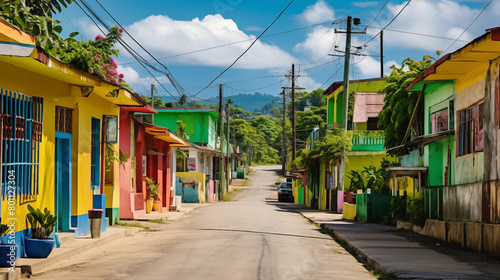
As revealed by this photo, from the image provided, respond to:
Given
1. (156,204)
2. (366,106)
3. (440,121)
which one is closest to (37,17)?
(440,121)

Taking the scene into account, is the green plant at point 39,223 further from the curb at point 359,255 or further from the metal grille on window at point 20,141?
the curb at point 359,255

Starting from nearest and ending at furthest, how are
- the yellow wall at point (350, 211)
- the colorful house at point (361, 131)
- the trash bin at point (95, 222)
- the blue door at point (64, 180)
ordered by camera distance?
1. the blue door at point (64, 180)
2. the trash bin at point (95, 222)
3. the yellow wall at point (350, 211)
4. the colorful house at point (361, 131)

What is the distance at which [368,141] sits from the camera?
37.8m

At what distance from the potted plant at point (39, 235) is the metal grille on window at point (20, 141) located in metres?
0.49

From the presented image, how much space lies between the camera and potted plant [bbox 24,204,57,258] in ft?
39.8

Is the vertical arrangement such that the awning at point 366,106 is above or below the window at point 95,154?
above

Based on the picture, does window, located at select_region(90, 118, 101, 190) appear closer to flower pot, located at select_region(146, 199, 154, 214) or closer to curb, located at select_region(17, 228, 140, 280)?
curb, located at select_region(17, 228, 140, 280)

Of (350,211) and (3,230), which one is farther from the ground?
(3,230)

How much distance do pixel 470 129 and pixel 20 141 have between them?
1164cm

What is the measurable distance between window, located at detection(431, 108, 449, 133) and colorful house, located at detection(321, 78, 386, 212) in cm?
1247

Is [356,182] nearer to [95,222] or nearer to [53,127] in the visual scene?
[95,222]

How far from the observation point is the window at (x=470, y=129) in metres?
16.8

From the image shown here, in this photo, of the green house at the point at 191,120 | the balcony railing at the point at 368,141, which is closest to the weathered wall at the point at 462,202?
the balcony railing at the point at 368,141

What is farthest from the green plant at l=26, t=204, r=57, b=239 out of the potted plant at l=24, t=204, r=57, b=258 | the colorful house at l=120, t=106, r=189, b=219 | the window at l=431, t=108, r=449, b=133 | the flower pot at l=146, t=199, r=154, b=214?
the flower pot at l=146, t=199, r=154, b=214
